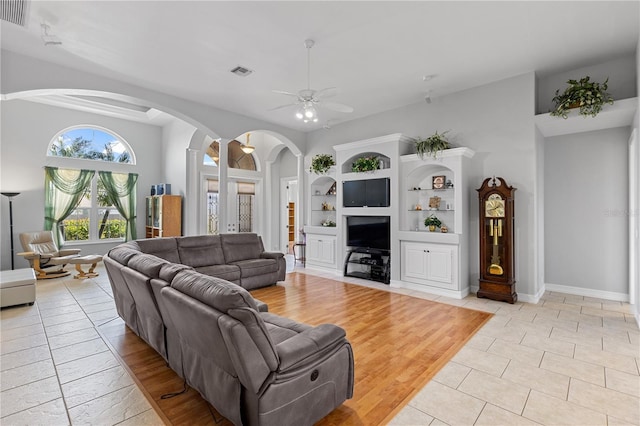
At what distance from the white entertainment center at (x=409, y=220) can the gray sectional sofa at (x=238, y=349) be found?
11.0 ft

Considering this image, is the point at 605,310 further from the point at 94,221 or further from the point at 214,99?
the point at 94,221

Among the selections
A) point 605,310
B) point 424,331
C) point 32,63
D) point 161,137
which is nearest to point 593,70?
point 605,310

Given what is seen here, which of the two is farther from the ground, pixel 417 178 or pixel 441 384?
pixel 417 178

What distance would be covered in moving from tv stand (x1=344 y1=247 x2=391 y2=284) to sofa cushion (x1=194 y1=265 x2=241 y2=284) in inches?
89.7

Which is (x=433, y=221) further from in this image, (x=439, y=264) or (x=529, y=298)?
(x=529, y=298)

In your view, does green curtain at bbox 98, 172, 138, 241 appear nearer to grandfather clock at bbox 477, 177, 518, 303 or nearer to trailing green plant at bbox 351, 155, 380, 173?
trailing green plant at bbox 351, 155, 380, 173

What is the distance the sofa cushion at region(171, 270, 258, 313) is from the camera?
1.73 metres

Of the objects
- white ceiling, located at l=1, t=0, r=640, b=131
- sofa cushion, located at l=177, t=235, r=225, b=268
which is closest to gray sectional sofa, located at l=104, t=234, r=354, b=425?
sofa cushion, located at l=177, t=235, r=225, b=268

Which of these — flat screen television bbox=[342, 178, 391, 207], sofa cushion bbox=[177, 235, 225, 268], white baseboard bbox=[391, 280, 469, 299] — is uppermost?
flat screen television bbox=[342, 178, 391, 207]

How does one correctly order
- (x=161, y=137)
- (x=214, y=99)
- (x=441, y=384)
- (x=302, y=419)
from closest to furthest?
1. (x=302, y=419)
2. (x=441, y=384)
3. (x=214, y=99)
4. (x=161, y=137)

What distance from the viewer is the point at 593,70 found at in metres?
4.35

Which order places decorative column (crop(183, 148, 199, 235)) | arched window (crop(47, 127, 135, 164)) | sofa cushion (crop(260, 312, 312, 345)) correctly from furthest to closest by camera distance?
1. decorative column (crop(183, 148, 199, 235))
2. arched window (crop(47, 127, 135, 164))
3. sofa cushion (crop(260, 312, 312, 345))

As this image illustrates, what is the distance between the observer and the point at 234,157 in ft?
29.3

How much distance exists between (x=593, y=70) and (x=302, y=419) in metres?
5.65
